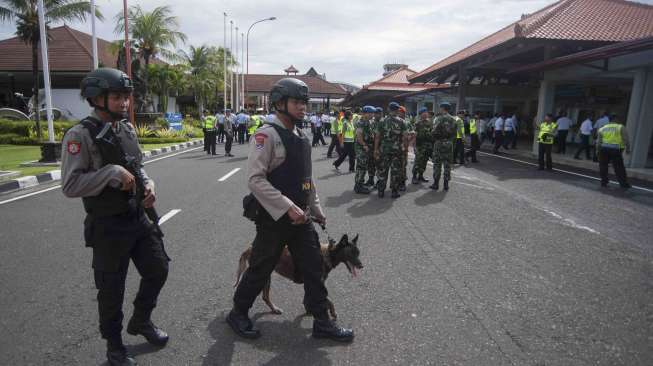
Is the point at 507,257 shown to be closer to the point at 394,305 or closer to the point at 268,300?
the point at 394,305

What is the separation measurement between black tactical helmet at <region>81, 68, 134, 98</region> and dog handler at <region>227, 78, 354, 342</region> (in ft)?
2.91

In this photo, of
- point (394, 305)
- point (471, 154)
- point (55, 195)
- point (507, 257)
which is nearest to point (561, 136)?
point (471, 154)

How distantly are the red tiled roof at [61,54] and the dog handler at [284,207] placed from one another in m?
27.8

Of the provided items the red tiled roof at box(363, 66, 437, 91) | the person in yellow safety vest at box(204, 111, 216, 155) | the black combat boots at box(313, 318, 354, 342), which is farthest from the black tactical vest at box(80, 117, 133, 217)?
the red tiled roof at box(363, 66, 437, 91)

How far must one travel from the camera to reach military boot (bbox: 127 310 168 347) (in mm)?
2844

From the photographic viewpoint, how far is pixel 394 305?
354 centimetres

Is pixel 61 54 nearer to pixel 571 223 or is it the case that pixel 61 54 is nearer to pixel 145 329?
pixel 145 329

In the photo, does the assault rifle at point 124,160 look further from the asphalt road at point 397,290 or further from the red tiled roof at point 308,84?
the red tiled roof at point 308,84

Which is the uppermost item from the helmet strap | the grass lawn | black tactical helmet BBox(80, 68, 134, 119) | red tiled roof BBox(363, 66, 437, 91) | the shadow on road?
red tiled roof BBox(363, 66, 437, 91)

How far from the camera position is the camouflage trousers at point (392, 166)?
26.3 ft

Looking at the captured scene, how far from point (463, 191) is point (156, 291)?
717 centimetres

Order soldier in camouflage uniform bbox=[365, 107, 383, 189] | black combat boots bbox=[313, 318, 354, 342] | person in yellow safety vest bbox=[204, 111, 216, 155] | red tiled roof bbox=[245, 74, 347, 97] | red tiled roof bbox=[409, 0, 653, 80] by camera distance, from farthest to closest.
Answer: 1. red tiled roof bbox=[245, 74, 347, 97]
2. red tiled roof bbox=[409, 0, 653, 80]
3. person in yellow safety vest bbox=[204, 111, 216, 155]
4. soldier in camouflage uniform bbox=[365, 107, 383, 189]
5. black combat boots bbox=[313, 318, 354, 342]

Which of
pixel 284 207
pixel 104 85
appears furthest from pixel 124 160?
pixel 284 207

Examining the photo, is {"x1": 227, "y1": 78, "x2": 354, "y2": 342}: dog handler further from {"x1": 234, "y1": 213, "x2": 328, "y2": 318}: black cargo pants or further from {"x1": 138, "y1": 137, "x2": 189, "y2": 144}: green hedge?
{"x1": 138, "y1": 137, "x2": 189, "y2": 144}: green hedge
